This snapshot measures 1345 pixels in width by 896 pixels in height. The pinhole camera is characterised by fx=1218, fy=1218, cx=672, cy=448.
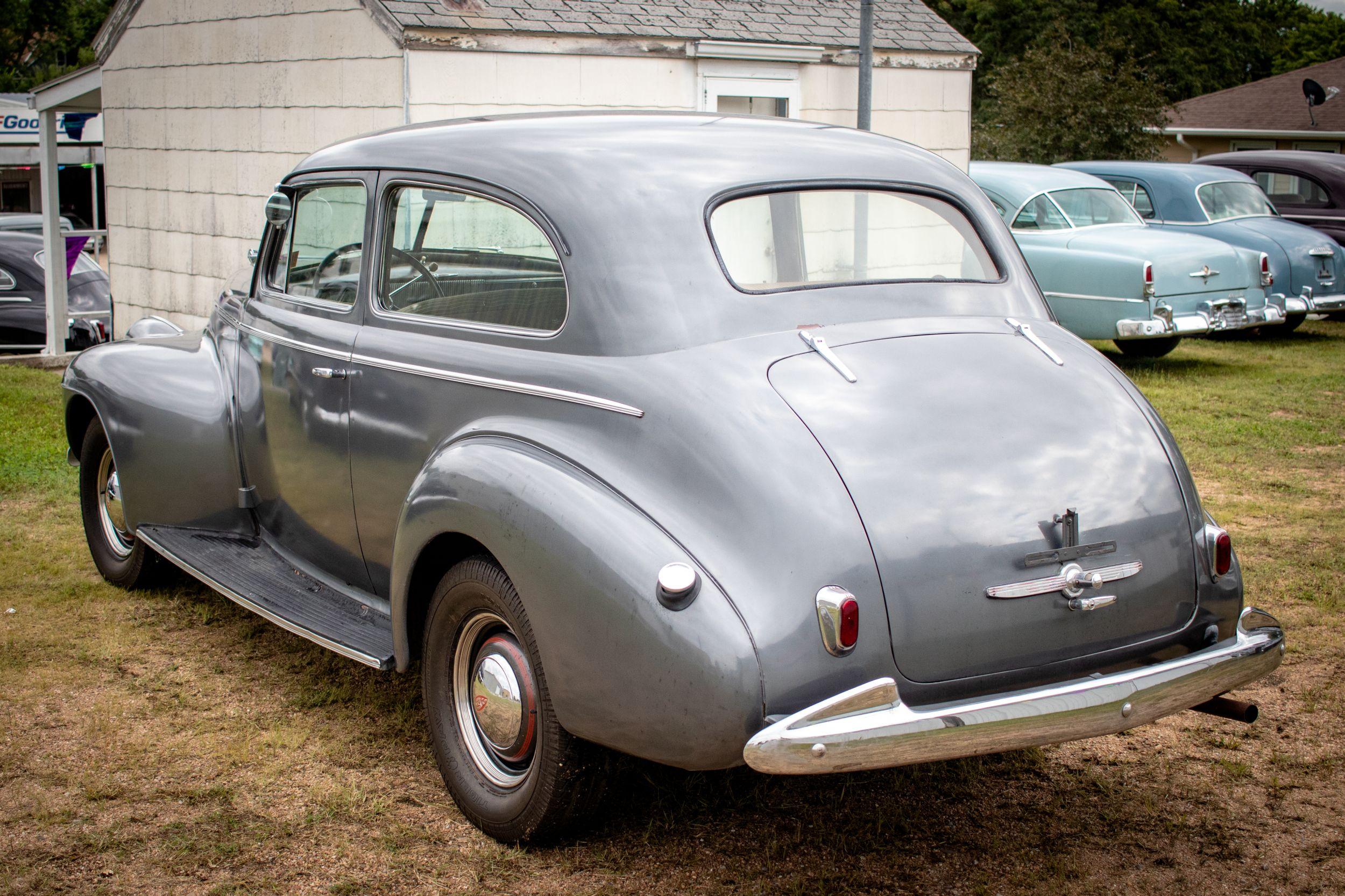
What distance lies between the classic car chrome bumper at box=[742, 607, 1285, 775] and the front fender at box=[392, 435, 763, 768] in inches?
4.6

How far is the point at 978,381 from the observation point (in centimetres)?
301

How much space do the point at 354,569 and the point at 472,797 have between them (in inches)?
39.7

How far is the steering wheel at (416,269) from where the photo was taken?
3.76 meters

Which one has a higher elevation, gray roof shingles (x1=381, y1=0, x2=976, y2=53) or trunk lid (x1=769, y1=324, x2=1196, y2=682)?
gray roof shingles (x1=381, y1=0, x2=976, y2=53)

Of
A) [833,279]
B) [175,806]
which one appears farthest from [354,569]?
[833,279]

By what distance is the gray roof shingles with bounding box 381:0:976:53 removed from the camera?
926 centimetres

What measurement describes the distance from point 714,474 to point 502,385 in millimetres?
780

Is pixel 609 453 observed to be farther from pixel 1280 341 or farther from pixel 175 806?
pixel 1280 341

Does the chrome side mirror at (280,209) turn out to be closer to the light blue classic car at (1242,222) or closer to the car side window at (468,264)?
the car side window at (468,264)

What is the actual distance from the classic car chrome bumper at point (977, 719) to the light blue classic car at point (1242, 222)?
10684 mm

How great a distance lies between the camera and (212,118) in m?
11.3

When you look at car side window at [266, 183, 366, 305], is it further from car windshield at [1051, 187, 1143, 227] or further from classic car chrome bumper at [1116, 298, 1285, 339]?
car windshield at [1051, 187, 1143, 227]

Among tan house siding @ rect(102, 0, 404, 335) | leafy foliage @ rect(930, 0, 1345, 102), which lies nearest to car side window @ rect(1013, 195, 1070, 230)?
tan house siding @ rect(102, 0, 404, 335)

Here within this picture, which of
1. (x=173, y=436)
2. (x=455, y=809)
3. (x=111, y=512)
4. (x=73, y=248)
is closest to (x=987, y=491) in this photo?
(x=455, y=809)
